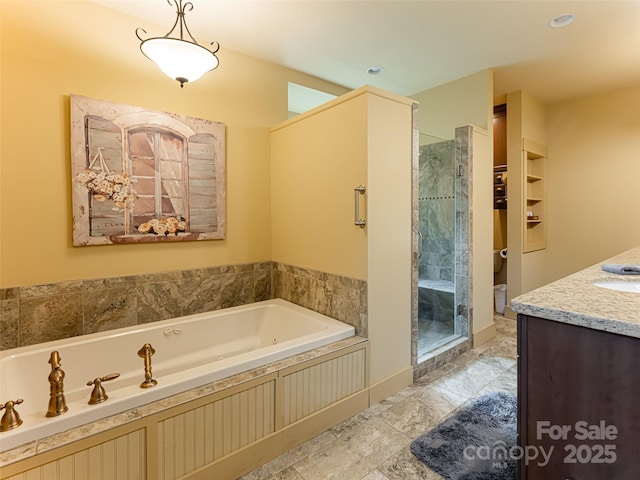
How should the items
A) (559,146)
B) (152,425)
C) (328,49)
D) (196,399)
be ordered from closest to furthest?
(152,425), (196,399), (328,49), (559,146)

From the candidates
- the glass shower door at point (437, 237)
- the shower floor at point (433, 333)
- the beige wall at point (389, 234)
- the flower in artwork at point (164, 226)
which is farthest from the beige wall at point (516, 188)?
the flower in artwork at point (164, 226)

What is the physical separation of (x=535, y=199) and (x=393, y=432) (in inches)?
142

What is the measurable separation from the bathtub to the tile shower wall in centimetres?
11

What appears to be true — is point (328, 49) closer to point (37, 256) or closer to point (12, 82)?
point (12, 82)

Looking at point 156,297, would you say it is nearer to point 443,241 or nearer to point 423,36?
point 443,241

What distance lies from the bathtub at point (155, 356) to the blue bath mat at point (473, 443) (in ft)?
2.61

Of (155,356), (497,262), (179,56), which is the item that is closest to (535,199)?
(497,262)

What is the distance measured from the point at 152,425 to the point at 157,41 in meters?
1.89

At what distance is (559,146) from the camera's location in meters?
4.21

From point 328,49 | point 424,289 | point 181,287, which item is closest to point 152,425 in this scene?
point 181,287

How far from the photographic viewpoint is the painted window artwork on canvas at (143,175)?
6.98ft

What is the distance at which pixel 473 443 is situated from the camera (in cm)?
184

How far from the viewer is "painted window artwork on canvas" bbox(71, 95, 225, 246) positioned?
6.98 ft

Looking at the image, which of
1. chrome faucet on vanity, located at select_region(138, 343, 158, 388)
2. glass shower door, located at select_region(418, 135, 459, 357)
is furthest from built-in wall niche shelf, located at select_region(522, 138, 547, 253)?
chrome faucet on vanity, located at select_region(138, 343, 158, 388)
